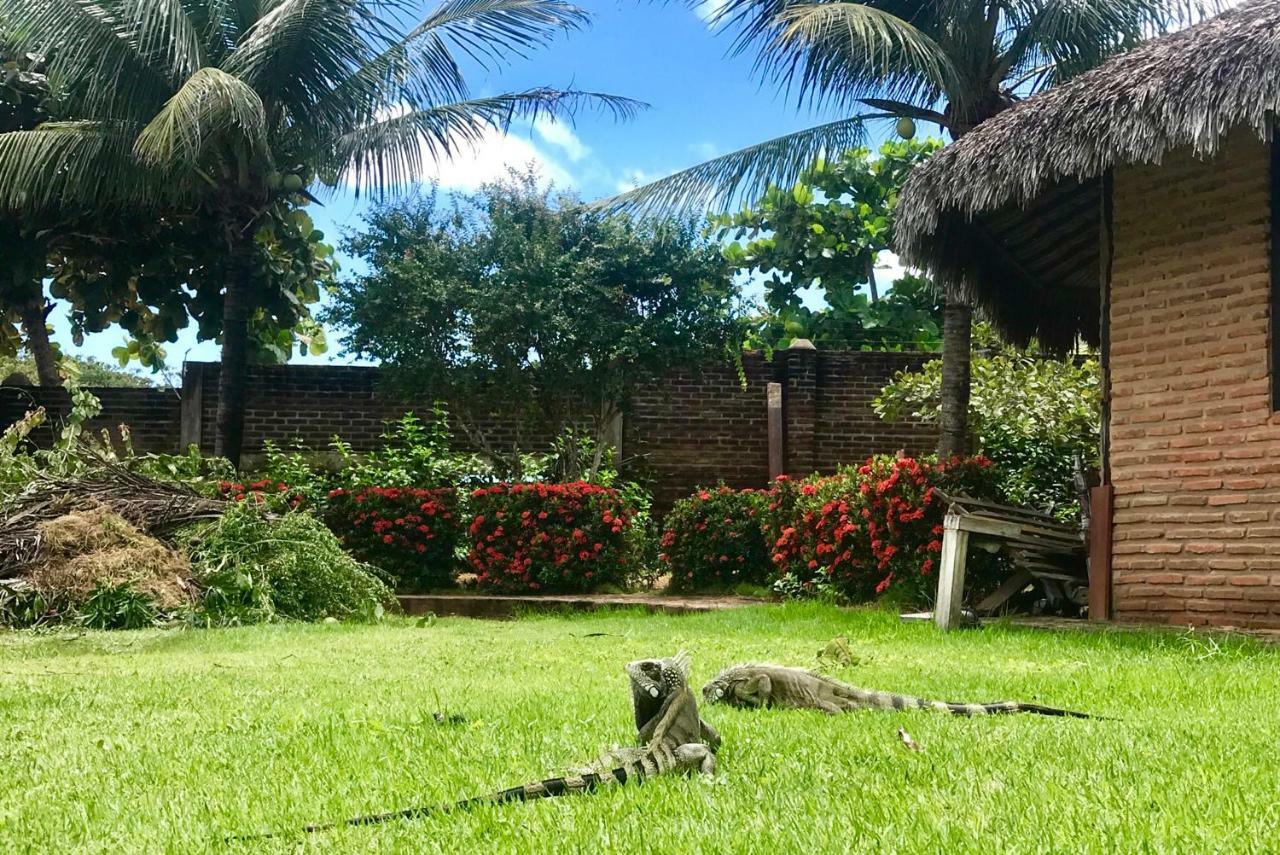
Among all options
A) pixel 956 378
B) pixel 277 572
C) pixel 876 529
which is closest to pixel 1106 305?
pixel 956 378

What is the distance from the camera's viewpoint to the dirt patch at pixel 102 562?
9.70 meters

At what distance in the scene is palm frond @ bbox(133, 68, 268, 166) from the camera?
42.5 ft

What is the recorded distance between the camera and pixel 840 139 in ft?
41.9

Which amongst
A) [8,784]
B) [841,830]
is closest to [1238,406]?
[841,830]

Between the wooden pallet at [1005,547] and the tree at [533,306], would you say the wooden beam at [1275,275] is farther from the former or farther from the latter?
the tree at [533,306]

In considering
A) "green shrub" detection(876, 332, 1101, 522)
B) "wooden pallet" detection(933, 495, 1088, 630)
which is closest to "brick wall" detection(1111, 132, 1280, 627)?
"wooden pallet" detection(933, 495, 1088, 630)

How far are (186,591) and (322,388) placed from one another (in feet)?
21.4

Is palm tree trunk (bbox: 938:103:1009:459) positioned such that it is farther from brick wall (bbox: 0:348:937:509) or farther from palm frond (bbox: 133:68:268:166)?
palm frond (bbox: 133:68:268:166)

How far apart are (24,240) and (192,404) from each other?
3.46m

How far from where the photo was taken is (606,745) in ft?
12.5

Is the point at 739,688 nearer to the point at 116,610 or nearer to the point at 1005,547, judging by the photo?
the point at 1005,547

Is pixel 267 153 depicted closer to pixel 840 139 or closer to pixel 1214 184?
pixel 840 139

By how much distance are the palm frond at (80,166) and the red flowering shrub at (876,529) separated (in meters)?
8.60

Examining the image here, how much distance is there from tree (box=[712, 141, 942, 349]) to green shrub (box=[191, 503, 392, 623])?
1417 centimetres
